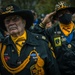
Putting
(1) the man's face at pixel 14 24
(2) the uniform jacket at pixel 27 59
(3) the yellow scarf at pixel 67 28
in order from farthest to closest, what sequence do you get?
(3) the yellow scarf at pixel 67 28, (1) the man's face at pixel 14 24, (2) the uniform jacket at pixel 27 59

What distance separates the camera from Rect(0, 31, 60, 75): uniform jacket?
4.69m

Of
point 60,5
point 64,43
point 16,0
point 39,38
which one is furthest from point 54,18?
point 16,0

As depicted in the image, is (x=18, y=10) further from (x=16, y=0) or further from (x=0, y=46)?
(x=16, y=0)

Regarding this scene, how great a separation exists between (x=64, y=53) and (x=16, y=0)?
27.1 metres

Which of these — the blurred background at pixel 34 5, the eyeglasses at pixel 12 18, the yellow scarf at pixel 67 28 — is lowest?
the blurred background at pixel 34 5

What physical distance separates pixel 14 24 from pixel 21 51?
16.8 inches

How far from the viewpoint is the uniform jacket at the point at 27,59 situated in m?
4.69

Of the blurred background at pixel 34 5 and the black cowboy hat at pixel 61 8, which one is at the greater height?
the black cowboy hat at pixel 61 8

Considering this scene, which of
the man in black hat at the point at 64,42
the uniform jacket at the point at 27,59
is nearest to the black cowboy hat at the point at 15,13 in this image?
the uniform jacket at the point at 27,59

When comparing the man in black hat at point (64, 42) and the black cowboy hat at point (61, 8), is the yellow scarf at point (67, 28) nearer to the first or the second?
the man in black hat at point (64, 42)

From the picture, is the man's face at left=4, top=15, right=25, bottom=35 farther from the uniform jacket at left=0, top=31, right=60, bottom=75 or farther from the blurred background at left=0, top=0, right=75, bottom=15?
the blurred background at left=0, top=0, right=75, bottom=15

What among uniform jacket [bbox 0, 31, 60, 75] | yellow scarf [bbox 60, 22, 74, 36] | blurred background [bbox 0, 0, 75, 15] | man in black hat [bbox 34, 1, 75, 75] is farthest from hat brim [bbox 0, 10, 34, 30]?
blurred background [bbox 0, 0, 75, 15]

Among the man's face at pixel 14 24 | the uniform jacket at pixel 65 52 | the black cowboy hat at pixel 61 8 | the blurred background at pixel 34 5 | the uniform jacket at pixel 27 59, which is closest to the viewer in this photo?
the uniform jacket at pixel 27 59

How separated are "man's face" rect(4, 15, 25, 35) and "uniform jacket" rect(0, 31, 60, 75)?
137 mm
